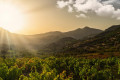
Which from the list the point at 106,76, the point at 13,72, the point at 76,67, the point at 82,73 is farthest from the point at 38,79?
the point at 76,67

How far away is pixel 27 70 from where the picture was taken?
1379 inches

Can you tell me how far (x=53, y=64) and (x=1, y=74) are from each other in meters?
16.8

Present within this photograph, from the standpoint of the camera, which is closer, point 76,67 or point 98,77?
point 98,77

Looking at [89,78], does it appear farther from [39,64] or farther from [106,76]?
[39,64]

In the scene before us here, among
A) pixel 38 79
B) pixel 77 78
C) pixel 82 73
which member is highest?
pixel 38 79

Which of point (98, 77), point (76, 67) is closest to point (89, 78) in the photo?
point (98, 77)

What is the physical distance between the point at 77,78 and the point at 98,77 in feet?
19.3

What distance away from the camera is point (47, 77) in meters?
17.3

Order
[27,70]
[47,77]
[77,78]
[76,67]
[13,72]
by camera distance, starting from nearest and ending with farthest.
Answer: [47,77] < [13,72] < [77,78] < [76,67] < [27,70]

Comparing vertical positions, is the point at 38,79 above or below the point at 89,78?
above

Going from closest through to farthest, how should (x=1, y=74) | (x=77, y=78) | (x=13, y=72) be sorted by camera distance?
(x=1, y=74), (x=13, y=72), (x=77, y=78)

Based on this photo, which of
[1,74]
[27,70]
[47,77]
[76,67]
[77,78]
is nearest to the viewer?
[47,77]

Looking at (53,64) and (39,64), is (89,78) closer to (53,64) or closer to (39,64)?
(53,64)

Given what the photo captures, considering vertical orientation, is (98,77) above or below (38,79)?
below
